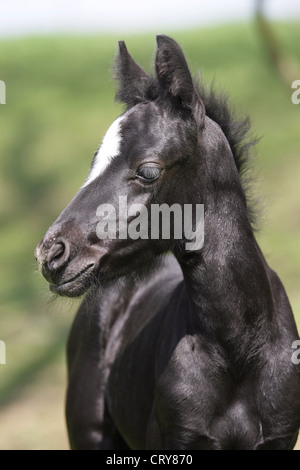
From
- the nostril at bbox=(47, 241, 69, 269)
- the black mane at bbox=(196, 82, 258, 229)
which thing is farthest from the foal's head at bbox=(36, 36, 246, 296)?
the black mane at bbox=(196, 82, 258, 229)

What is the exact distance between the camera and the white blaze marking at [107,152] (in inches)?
151

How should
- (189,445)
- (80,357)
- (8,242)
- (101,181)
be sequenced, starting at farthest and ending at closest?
(8,242), (80,357), (189,445), (101,181)

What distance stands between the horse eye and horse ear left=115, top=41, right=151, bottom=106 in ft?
1.42

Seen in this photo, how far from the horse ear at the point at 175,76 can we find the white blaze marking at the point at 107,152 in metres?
0.29

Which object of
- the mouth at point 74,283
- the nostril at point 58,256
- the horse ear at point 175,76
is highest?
the horse ear at point 175,76

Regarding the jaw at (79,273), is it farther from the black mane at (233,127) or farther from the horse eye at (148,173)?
the black mane at (233,127)

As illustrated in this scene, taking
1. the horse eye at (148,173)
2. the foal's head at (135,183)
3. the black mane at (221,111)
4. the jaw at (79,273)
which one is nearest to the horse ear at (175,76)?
the foal's head at (135,183)

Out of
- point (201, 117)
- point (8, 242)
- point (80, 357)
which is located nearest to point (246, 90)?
point (8, 242)

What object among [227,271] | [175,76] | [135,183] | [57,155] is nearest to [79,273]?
[135,183]

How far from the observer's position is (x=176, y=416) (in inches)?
161

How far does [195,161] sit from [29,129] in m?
13.2

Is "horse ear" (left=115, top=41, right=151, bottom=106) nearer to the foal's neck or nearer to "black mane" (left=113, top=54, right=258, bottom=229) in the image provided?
"black mane" (left=113, top=54, right=258, bottom=229)

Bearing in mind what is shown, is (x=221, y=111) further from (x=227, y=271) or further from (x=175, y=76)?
(x=227, y=271)
